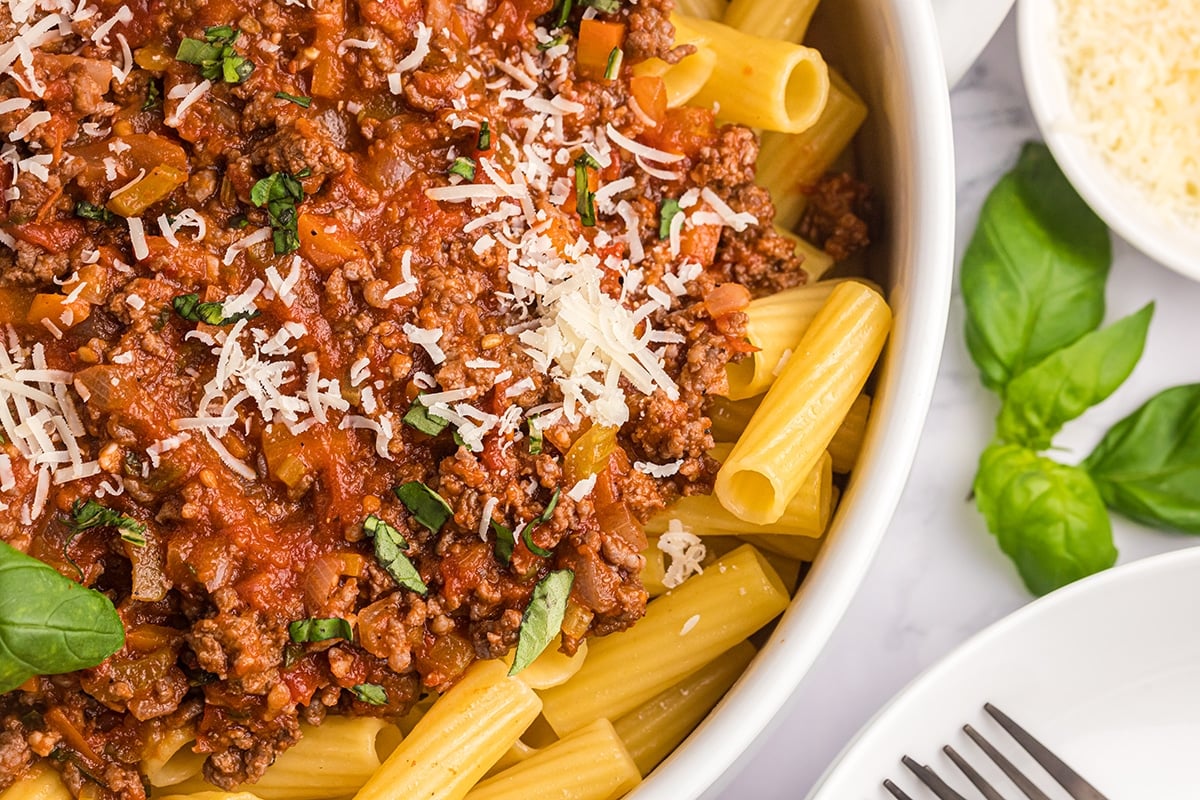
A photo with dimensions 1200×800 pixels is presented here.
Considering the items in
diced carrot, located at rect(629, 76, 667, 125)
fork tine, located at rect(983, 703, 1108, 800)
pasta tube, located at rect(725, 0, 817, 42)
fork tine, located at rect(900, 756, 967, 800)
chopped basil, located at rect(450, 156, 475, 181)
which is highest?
pasta tube, located at rect(725, 0, 817, 42)

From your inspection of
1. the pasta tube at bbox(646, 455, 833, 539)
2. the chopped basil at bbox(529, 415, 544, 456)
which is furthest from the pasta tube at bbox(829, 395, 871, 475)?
the chopped basil at bbox(529, 415, 544, 456)

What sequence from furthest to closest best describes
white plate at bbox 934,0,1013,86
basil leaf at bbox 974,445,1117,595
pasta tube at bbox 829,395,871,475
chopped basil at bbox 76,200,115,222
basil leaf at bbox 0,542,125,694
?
1. basil leaf at bbox 974,445,1117,595
2. white plate at bbox 934,0,1013,86
3. pasta tube at bbox 829,395,871,475
4. chopped basil at bbox 76,200,115,222
5. basil leaf at bbox 0,542,125,694

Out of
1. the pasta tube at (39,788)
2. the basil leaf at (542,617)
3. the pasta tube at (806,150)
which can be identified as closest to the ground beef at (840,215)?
the pasta tube at (806,150)

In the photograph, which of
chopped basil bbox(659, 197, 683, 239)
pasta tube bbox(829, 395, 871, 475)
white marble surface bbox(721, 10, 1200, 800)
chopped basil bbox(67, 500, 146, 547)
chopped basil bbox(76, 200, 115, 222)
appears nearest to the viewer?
chopped basil bbox(67, 500, 146, 547)

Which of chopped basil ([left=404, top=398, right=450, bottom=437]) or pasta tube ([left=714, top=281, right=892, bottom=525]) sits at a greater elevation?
pasta tube ([left=714, top=281, right=892, bottom=525])

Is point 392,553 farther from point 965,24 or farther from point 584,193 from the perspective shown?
point 965,24

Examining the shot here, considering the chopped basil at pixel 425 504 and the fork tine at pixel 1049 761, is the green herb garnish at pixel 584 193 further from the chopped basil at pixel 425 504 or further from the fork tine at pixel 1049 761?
the fork tine at pixel 1049 761

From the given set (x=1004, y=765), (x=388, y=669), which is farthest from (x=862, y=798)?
(x=388, y=669)

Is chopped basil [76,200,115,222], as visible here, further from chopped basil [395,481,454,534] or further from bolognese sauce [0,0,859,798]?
chopped basil [395,481,454,534]
